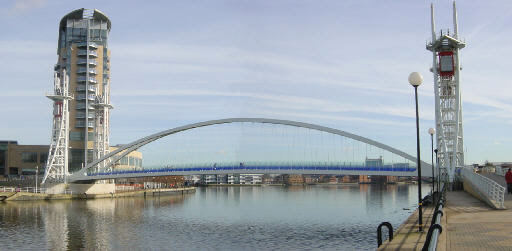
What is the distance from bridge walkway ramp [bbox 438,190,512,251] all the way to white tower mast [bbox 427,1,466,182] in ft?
112

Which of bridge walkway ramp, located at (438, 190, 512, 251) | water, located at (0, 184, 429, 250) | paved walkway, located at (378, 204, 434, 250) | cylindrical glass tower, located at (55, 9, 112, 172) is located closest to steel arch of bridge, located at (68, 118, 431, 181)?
water, located at (0, 184, 429, 250)

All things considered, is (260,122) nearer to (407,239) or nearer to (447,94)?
(447,94)

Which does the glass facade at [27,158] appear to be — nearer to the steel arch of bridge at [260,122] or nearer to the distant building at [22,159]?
the distant building at [22,159]

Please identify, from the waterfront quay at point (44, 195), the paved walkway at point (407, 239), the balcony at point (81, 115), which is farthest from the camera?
the balcony at point (81, 115)

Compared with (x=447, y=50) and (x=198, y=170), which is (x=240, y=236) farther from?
(x=447, y=50)

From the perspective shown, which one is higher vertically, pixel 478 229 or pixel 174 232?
pixel 478 229

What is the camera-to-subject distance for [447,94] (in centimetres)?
5781

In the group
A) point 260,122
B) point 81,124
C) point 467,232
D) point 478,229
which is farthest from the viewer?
point 81,124

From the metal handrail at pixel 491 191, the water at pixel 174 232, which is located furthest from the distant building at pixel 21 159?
the metal handrail at pixel 491 191

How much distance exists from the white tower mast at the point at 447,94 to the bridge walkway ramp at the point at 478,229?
34167 millimetres

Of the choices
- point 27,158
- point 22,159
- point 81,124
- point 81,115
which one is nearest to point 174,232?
point 81,124

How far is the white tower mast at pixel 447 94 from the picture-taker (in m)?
57.0

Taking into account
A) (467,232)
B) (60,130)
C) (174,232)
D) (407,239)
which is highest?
(60,130)

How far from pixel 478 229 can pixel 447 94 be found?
1735 inches
